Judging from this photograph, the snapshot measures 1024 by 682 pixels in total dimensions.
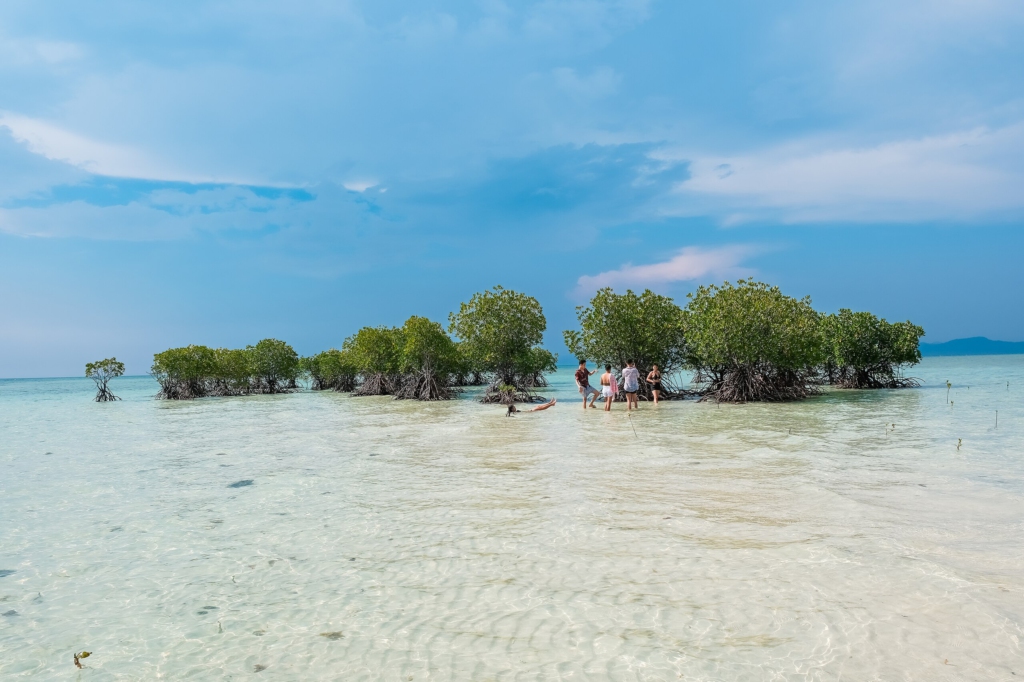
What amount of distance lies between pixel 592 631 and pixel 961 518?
4.98 m

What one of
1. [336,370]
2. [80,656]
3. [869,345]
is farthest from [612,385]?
[336,370]

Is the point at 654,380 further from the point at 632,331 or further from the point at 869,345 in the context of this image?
the point at 869,345

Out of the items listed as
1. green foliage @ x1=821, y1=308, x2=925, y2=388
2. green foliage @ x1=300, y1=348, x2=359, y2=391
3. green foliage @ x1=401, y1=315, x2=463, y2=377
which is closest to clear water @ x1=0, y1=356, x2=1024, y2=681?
green foliage @ x1=821, y1=308, x2=925, y2=388

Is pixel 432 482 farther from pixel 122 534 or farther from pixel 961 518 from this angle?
pixel 961 518

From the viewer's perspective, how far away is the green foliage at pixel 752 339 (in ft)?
76.6

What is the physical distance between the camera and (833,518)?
656 cm

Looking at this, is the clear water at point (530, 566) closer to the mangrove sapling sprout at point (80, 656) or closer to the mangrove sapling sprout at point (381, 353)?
the mangrove sapling sprout at point (80, 656)

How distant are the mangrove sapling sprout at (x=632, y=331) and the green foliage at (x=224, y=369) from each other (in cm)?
2723

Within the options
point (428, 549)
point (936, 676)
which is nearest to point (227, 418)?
point (428, 549)

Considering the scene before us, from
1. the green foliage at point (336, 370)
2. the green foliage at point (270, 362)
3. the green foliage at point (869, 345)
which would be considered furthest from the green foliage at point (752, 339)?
the green foliage at point (270, 362)

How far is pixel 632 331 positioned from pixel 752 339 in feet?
16.4

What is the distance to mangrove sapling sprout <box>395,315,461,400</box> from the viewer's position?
31.5m

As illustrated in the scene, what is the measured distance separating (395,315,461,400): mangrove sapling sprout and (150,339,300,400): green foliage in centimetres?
1621

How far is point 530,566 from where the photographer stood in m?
5.36
